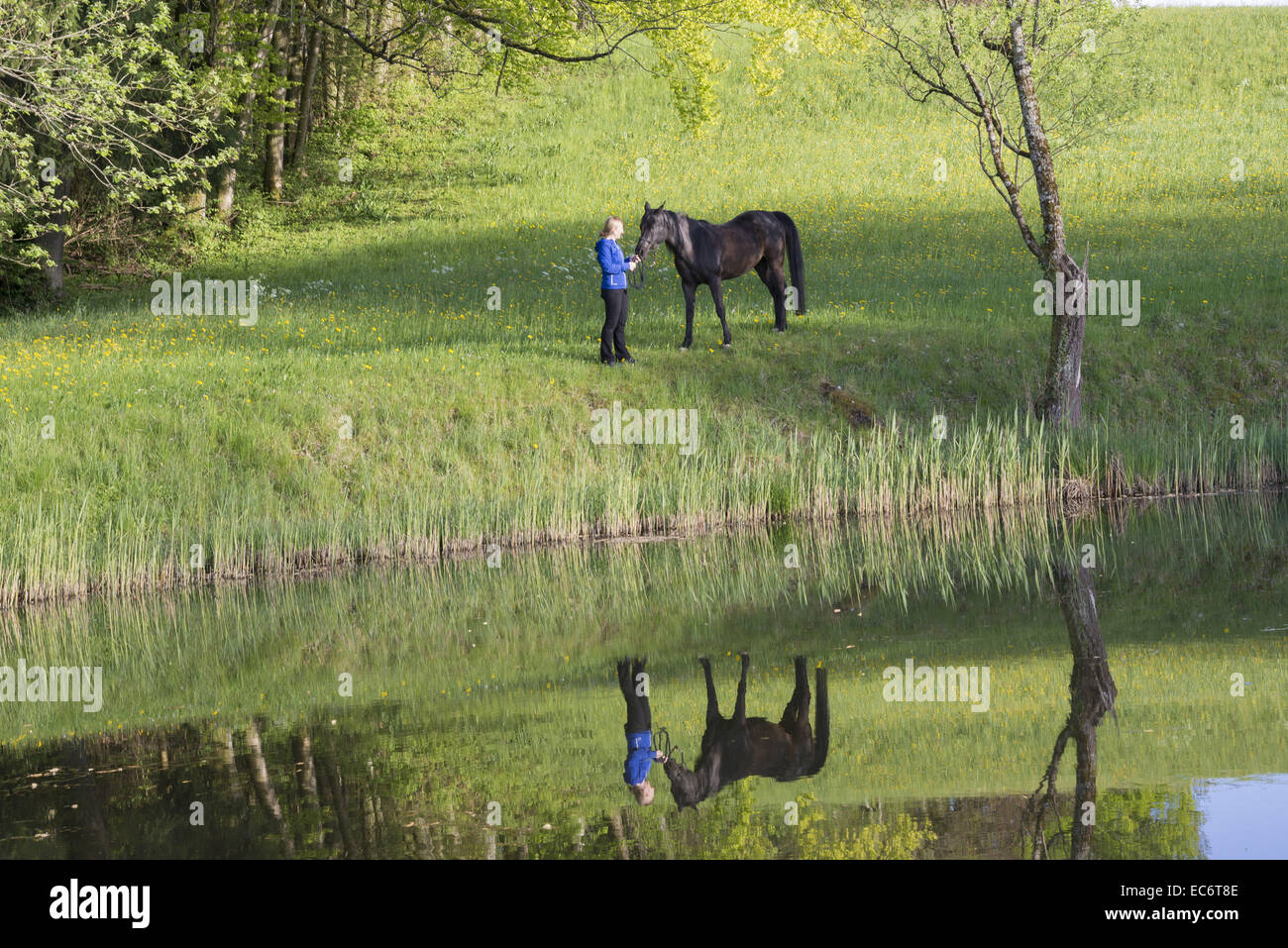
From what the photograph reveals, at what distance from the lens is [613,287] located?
18312 mm

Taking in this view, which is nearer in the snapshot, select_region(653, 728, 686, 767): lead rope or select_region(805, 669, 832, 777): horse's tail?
select_region(805, 669, 832, 777): horse's tail

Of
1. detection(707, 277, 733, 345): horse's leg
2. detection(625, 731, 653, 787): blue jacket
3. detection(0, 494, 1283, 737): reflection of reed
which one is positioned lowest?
detection(625, 731, 653, 787): blue jacket

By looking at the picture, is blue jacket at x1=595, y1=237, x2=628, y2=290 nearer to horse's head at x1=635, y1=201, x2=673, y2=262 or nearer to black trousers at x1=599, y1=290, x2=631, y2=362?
black trousers at x1=599, y1=290, x2=631, y2=362

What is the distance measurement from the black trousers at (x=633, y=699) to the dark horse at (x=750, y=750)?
1.41ft

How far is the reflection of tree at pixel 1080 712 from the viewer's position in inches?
245

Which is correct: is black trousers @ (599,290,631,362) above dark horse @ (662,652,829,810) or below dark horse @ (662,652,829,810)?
above

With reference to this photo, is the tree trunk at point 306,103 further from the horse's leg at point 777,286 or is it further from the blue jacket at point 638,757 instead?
the blue jacket at point 638,757

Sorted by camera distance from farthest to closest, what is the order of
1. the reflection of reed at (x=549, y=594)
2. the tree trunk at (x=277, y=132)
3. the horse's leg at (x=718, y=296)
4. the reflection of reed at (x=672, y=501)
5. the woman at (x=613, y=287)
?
the tree trunk at (x=277, y=132) → the horse's leg at (x=718, y=296) → the woman at (x=613, y=287) → the reflection of reed at (x=672, y=501) → the reflection of reed at (x=549, y=594)

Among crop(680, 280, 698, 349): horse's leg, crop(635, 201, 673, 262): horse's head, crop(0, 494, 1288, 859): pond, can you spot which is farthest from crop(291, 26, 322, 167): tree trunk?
crop(0, 494, 1288, 859): pond

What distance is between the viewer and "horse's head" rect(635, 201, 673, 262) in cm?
1845

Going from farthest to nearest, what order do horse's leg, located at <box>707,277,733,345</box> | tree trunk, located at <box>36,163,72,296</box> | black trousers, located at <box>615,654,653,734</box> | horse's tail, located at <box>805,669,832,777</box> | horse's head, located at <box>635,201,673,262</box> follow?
1. tree trunk, located at <box>36,163,72,296</box>
2. horse's leg, located at <box>707,277,733,345</box>
3. horse's head, located at <box>635,201,673,262</box>
4. black trousers, located at <box>615,654,653,734</box>
5. horse's tail, located at <box>805,669,832,777</box>

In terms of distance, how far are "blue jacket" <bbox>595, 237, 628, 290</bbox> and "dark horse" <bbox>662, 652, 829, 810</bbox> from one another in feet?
32.5

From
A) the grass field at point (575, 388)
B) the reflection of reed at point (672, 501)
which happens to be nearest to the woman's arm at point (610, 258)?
the grass field at point (575, 388)

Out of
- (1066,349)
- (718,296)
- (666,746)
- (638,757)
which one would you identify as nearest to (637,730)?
(666,746)
